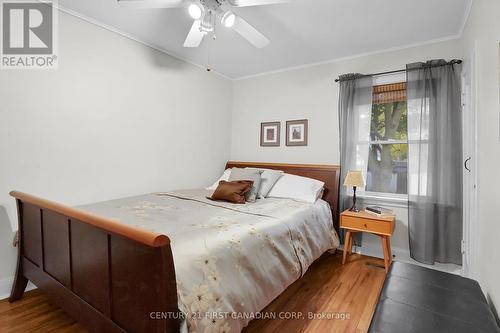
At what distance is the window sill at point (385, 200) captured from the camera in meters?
2.80

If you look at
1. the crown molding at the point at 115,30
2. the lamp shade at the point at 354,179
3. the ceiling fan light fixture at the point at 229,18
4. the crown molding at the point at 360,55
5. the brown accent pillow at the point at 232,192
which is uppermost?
the crown molding at the point at 115,30

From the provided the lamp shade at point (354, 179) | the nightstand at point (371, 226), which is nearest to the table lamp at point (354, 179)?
the lamp shade at point (354, 179)

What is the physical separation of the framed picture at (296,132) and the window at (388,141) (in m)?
0.84

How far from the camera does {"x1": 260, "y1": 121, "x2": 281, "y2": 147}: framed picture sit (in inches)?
145

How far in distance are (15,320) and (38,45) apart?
2.19 metres

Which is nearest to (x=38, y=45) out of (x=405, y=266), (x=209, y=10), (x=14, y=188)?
(x=14, y=188)

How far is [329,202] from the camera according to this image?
3.07 meters

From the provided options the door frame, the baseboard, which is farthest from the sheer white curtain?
the baseboard

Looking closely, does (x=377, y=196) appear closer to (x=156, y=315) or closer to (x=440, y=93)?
(x=440, y=93)

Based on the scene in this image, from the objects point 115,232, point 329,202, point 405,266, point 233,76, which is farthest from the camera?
point 233,76

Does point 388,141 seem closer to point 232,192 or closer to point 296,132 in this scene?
point 296,132

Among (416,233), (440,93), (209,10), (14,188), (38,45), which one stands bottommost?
(416,233)

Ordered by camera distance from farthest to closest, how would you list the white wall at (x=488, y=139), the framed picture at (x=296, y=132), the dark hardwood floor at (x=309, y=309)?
the framed picture at (x=296, y=132) < the dark hardwood floor at (x=309, y=309) < the white wall at (x=488, y=139)

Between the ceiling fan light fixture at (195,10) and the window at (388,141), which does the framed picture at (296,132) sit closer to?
the window at (388,141)
